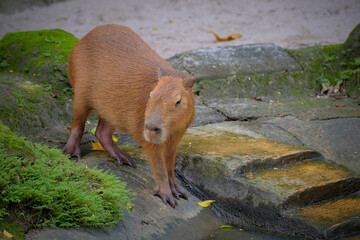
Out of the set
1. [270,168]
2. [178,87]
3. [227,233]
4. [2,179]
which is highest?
[178,87]

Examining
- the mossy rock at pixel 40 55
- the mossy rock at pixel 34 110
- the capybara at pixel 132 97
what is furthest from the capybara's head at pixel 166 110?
the mossy rock at pixel 40 55

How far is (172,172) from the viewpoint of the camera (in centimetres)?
416

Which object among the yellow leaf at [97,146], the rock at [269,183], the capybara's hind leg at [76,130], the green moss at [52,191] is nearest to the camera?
the green moss at [52,191]

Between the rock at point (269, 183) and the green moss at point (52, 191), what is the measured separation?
996 mm

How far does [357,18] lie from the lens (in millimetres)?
10844

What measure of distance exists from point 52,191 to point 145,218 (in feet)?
2.87

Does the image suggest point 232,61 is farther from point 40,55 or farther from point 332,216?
point 332,216

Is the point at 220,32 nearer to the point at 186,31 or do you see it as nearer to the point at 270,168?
the point at 186,31

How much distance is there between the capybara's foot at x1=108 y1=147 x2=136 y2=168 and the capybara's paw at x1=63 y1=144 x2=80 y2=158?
0.36m

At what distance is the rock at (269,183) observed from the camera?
12.3 feet

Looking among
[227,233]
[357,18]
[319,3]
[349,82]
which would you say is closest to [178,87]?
[227,233]

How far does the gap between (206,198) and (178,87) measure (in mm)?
1216

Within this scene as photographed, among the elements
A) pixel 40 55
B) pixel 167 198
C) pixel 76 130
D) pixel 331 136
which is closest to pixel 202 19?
pixel 40 55

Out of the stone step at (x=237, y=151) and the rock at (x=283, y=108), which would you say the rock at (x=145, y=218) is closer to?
the stone step at (x=237, y=151)
